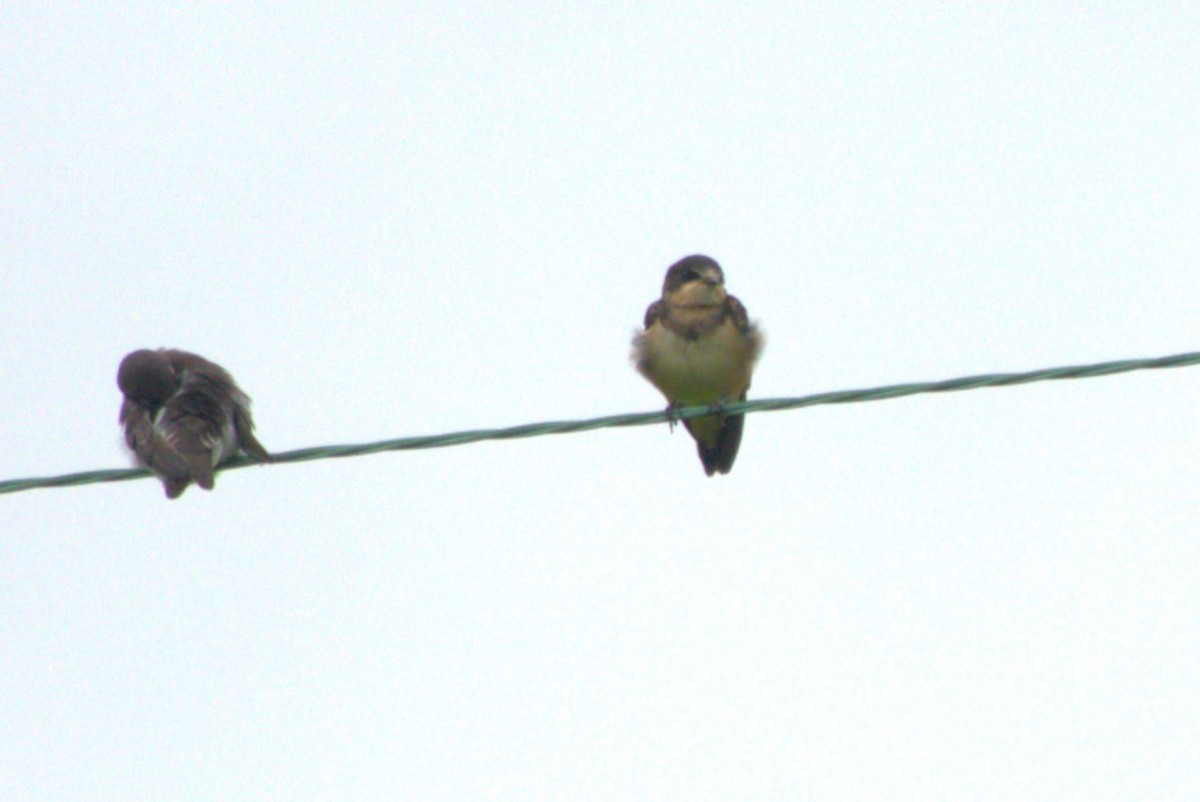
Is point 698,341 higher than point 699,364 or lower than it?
higher

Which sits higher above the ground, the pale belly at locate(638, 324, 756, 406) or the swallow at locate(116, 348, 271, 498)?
the pale belly at locate(638, 324, 756, 406)

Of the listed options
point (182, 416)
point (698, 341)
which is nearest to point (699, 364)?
point (698, 341)

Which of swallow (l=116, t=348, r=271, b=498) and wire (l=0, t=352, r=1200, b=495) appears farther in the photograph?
swallow (l=116, t=348, r=271, b=498)

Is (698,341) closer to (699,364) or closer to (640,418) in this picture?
(699,364)

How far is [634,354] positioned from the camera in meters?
10.2

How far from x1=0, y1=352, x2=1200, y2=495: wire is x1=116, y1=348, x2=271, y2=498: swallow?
1.43 metres

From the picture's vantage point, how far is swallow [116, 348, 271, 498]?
8367mm

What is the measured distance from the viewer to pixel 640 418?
6645mm

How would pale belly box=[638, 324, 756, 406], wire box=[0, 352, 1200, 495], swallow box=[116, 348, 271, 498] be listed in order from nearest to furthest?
wire box=[0, 352, 1200, 495], swallow box=[116, 348, 271, 498], pale belly box=[638, 324, 756, 406]

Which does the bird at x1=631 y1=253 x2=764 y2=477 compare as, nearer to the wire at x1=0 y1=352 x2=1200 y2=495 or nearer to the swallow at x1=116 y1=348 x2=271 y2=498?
the swallow at x1=116 y1=348 x2=271 y2=498

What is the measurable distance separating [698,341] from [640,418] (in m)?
3.29

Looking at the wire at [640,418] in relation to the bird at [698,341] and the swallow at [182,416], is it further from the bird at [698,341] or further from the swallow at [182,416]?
the bird at [698,341]

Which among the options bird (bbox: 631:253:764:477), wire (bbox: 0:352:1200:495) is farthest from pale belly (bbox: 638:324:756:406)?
wire (bbox: 0:352:1200:495)

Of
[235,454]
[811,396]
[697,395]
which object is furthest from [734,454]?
[811,396]
